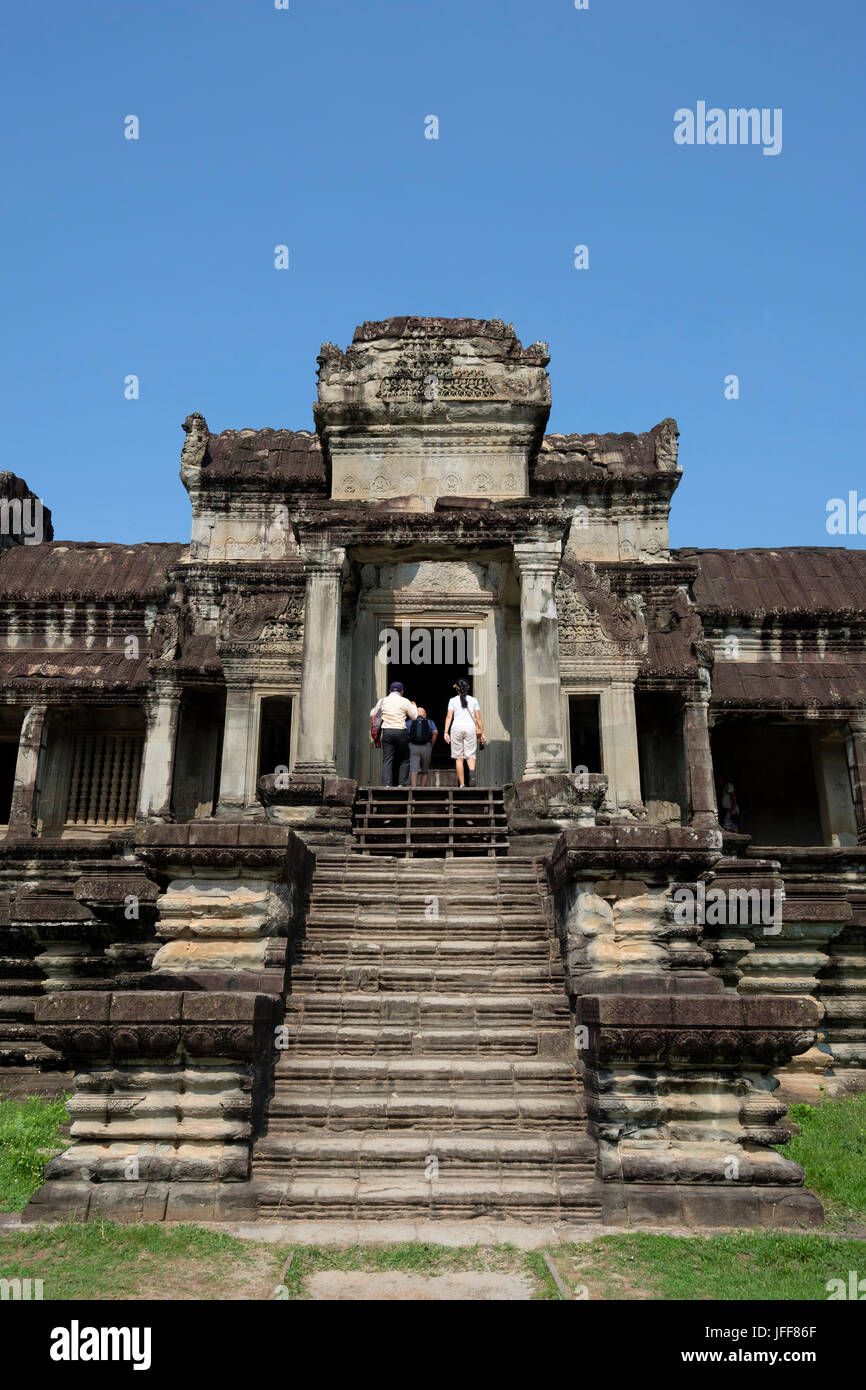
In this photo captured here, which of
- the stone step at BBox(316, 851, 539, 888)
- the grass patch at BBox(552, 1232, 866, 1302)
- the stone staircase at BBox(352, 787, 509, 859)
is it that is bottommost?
the grass patch at BBox(552, 1232, 866, 1302)

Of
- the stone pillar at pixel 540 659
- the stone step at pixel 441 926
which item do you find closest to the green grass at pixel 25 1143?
the stone step at pixel 441 926

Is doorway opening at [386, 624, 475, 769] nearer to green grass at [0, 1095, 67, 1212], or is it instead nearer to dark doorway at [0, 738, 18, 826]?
green grass at [0, 1095, 67, 1212]

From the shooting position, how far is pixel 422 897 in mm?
8367

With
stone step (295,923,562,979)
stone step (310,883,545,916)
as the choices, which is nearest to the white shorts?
stone step (310,883,545,916)

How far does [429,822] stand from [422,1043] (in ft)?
15.9

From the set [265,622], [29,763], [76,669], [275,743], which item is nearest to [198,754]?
[275,743]

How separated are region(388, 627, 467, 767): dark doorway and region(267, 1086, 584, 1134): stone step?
30.9 ft

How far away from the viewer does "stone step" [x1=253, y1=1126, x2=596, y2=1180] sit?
5.72 meters

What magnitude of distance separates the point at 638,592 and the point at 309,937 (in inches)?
468

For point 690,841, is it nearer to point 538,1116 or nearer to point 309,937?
point 538,1116

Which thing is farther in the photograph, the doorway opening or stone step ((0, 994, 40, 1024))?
the doorway opening

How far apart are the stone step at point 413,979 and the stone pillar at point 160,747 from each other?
10536 millimetres
